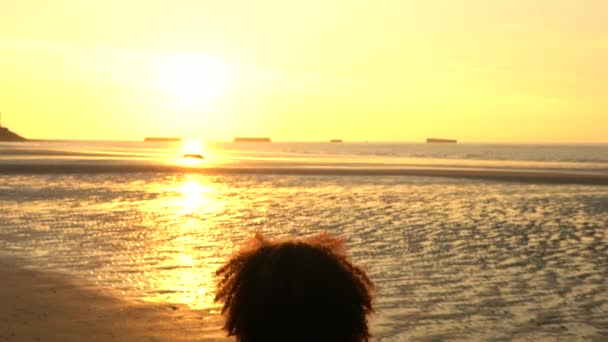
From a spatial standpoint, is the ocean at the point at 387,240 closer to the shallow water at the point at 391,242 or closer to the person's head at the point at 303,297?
the shallow water at the point at 391,242

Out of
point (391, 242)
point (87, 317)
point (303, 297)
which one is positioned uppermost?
point (303, 297)

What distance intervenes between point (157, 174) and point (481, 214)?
3087cm

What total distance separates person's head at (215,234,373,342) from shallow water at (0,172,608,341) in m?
8.44

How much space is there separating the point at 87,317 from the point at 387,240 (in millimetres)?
9936

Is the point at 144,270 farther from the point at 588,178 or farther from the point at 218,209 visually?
the point at 588,178

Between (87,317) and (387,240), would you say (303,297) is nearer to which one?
(87,317)

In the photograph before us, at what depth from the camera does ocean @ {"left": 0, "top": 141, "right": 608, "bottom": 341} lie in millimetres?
11891

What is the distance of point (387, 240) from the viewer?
19.6 m

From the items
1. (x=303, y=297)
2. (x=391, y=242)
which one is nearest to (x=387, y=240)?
(x=391, y=242)

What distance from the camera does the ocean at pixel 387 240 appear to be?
11.9m

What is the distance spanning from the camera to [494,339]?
10.4 m

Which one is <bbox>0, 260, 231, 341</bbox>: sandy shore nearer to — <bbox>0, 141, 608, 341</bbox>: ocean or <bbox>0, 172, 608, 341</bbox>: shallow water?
<bbox>0, 141, 608, 341</bbox>: ocean

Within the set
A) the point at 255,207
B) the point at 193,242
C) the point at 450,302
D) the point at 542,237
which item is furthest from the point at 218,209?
the point at 450,302

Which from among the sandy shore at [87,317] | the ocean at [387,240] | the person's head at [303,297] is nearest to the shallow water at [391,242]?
the ocean at [387,240]
